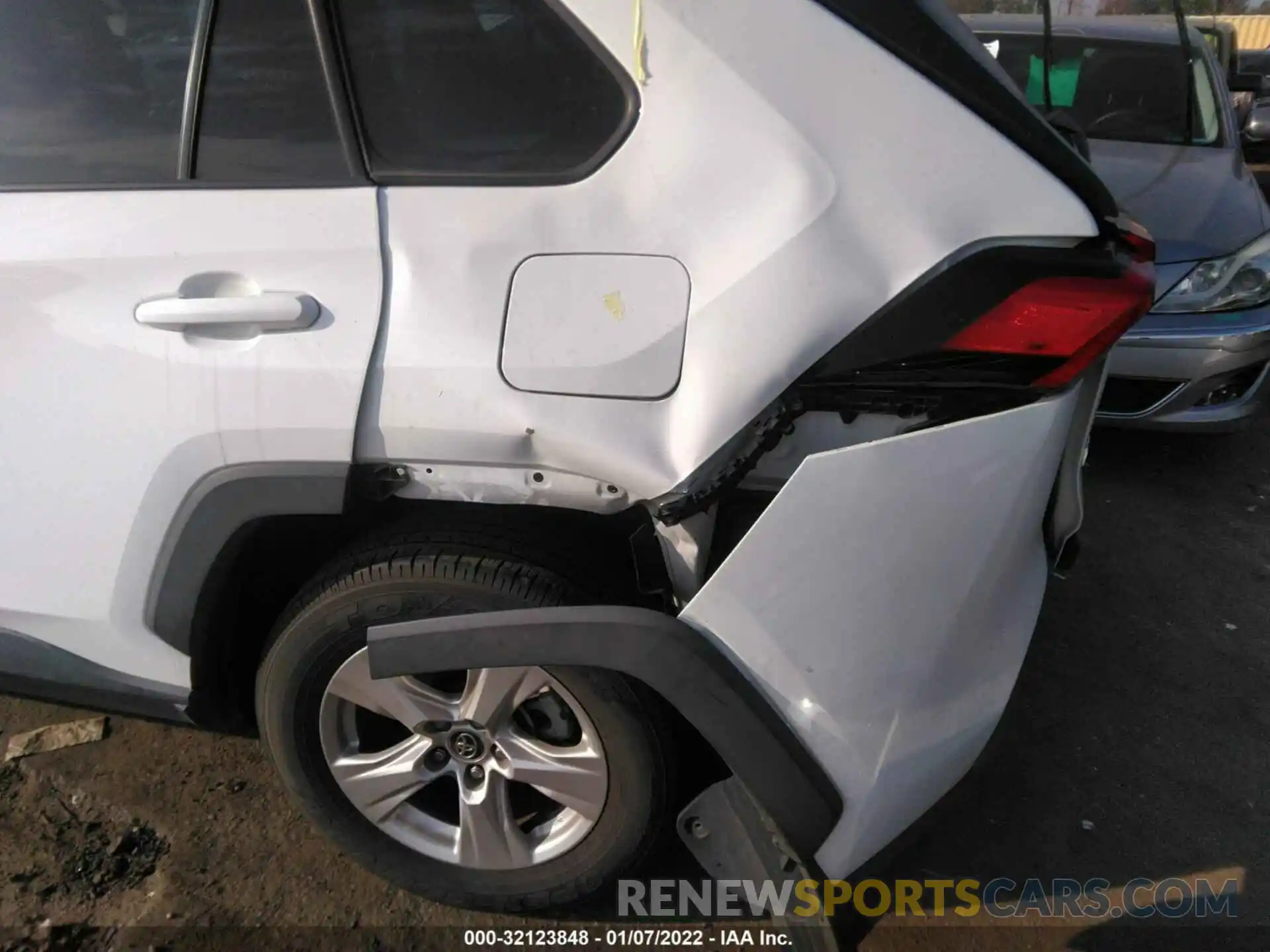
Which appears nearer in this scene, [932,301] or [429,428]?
[932,301]

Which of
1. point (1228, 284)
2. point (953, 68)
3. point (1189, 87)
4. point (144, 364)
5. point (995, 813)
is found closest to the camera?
point (953, 68)

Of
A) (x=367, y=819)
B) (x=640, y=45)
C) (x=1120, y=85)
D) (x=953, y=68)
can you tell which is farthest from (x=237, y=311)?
(x=1120, y=85)

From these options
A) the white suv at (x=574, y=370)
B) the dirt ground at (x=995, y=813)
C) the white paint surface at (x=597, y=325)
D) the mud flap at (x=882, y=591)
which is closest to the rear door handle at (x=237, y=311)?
the white suv at (x=574, y=370)

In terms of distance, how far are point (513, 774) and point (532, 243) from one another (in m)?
1.01

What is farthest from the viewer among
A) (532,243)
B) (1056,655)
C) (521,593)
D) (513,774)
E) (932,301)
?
(1056,655)

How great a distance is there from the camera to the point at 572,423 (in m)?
1.45

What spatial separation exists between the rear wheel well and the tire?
34mm

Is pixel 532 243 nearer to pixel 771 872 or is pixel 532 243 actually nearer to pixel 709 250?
pixel 709 250

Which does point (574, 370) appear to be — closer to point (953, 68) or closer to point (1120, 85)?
point (953, 68)

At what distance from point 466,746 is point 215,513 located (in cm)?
65

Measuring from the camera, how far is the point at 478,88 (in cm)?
152

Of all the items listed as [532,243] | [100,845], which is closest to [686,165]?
[532,243]

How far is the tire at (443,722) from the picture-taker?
1608 millimetres

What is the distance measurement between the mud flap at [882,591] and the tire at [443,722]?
30 cm
